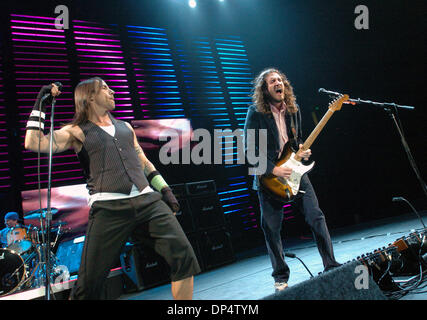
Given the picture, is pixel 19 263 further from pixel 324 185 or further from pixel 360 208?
pixel 360 208

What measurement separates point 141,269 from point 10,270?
2.18 meters

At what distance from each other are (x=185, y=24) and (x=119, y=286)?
5.38 meters

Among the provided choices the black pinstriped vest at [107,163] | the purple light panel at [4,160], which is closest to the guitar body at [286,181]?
the black pinstriped vest at [107,163]

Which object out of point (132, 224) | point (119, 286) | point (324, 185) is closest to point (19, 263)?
point (119, 286)

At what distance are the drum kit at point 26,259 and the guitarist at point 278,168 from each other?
3.54 metres

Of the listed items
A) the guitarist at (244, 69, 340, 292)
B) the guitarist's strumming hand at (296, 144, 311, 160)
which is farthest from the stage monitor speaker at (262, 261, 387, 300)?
the guitarist's strumming hand at (296, 144, 311, 160)

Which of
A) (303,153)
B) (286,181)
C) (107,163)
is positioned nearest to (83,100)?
(107,163)

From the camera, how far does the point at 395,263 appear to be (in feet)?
9.56

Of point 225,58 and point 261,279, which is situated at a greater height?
point 225,58

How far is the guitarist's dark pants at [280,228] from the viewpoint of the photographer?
3119 millimetres

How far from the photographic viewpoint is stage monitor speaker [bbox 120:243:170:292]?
4.68 metres

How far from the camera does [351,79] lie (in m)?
8.24

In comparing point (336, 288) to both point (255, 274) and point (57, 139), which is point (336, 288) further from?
point (255, 274)
